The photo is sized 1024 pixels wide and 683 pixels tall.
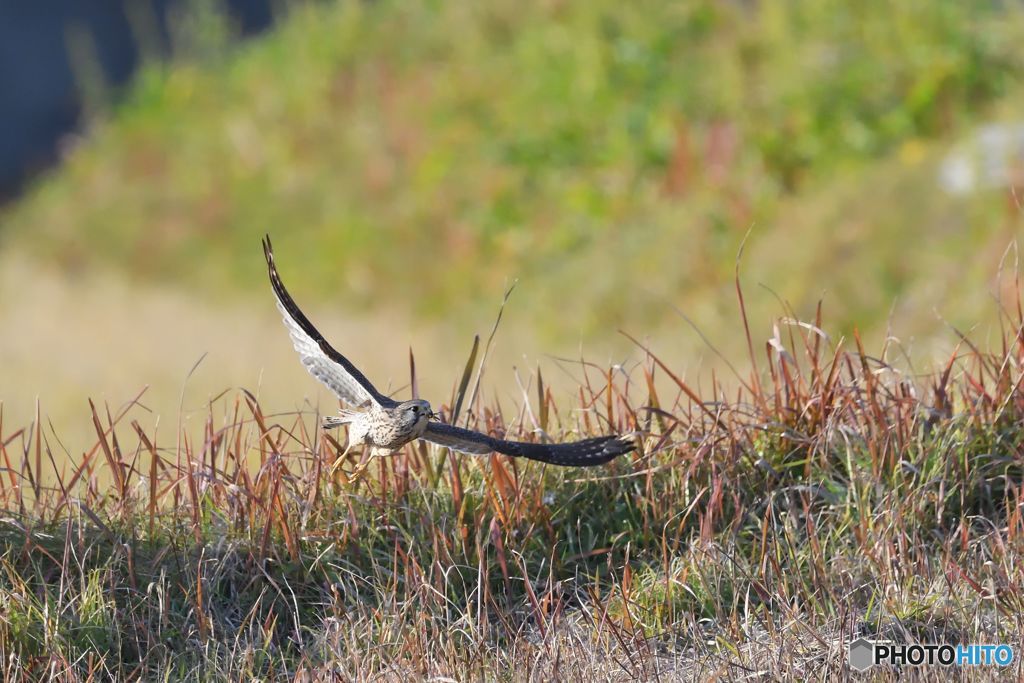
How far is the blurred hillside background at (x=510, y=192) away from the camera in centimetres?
804

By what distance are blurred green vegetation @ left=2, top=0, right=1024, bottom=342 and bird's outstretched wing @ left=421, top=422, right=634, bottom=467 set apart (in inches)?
201

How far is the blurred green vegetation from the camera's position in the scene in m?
8.86

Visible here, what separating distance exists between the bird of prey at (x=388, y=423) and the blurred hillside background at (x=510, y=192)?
3101mm

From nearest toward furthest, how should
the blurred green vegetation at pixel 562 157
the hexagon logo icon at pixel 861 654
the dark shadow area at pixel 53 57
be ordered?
the hexagon logo icon at pixel 861 654 → the blurred green vegetation at pixel 562 157 → the dark shadow area at pixel 53 57

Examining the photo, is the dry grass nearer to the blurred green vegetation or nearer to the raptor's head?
the raptor's head

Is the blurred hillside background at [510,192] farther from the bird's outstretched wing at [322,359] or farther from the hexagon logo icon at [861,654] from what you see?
the hexagon logo icon at [861,654]

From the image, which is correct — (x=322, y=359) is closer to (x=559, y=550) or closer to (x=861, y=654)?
(x=559, y=550)

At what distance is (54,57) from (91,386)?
1016cm

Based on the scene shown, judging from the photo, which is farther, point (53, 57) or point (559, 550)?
point (53, 57)

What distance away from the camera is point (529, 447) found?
9.33 ft

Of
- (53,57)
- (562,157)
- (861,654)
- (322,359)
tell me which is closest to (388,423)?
(322,359)

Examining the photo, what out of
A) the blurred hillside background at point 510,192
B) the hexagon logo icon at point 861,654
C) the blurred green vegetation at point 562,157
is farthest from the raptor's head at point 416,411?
the blurred green vegetation at point 562,157

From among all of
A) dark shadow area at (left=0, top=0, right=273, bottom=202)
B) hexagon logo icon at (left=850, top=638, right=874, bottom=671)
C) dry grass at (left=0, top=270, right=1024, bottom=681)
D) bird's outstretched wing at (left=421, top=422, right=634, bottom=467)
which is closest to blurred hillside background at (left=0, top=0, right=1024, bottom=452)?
dark shadow area at (left=0, top=0, right=273, bottom=202)

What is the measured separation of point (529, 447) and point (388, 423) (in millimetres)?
342
